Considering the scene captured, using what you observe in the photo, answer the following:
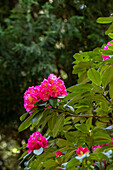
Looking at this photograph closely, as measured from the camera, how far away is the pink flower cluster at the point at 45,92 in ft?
2.81

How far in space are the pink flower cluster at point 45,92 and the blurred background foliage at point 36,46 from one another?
6.95ft

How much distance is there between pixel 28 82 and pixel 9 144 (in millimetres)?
1118

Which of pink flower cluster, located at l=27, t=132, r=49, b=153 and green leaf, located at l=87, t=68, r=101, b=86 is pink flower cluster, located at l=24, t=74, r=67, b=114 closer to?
green leaf, located at l=87, t=68, r=101, b=86

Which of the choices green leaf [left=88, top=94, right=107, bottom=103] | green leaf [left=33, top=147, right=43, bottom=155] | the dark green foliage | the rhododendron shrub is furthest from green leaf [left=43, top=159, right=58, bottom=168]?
the dark green foliage

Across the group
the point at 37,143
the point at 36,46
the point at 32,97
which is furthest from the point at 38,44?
the point at 32,97

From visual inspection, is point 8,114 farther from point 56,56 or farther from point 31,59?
point 56,56

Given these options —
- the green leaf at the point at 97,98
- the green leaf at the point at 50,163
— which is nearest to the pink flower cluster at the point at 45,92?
the green leaf at the point at 97,98

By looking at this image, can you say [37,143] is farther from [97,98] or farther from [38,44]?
[38,44]

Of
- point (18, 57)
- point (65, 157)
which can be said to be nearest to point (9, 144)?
point (18, 57)

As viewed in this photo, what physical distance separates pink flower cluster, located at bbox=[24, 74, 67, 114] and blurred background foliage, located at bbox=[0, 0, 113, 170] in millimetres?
2119

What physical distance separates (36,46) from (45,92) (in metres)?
2.41

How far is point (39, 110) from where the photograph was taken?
2.84ft

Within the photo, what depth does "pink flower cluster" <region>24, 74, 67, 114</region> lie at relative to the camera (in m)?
0.86

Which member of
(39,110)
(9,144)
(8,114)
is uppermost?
(39,110)
